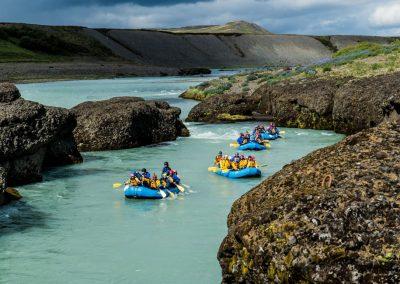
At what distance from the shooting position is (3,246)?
15875 millimetres

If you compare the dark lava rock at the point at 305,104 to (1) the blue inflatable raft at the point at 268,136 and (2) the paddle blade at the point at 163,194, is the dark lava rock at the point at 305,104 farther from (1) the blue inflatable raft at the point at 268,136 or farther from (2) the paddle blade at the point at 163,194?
(2) the paddle blade at the point at 163,194

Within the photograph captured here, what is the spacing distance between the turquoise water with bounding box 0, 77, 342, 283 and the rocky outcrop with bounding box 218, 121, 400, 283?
471cm

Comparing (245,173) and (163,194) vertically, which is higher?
(245,173)

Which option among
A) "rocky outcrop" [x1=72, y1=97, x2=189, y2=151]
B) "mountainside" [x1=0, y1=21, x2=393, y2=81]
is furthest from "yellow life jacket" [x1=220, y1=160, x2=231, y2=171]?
"mountainside" [x1=0, y1=21, x2=393, y2=81]

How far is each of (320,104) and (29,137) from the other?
24.9 meters

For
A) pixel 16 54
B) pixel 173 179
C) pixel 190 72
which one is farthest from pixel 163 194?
pixel 16 54

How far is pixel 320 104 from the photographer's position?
42.4 metres

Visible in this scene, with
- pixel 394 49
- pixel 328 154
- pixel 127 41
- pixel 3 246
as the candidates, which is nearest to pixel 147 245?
pixel 3 246

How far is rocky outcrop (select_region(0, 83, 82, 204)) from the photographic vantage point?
24.1 meters

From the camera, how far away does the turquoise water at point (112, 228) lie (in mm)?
13859

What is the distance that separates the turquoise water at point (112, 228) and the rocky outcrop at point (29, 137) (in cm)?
94

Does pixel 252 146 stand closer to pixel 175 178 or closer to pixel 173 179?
pixel 175 178

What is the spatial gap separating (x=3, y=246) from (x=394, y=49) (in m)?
55.6

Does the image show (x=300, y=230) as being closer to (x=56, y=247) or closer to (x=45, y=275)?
(x=45, y=275)
